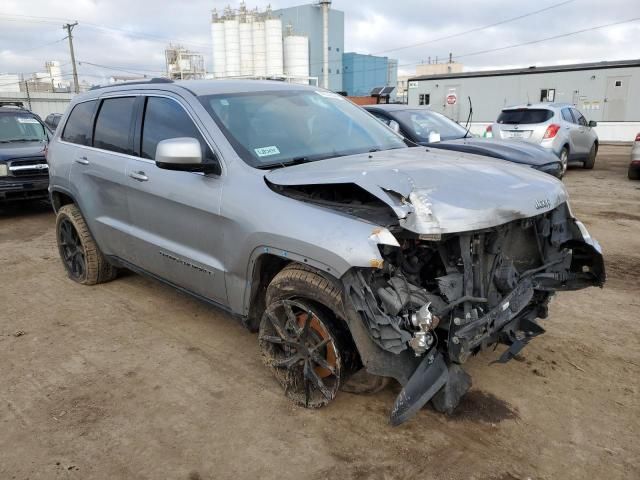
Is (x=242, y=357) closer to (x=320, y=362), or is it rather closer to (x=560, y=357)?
(x=320, y=362)

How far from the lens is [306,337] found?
9.85 feet

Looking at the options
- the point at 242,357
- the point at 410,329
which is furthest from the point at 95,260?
the point at 410,329

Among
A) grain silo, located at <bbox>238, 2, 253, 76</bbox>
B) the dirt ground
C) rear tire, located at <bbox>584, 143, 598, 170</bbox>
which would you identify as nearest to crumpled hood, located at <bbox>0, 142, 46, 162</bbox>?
the dirt ground

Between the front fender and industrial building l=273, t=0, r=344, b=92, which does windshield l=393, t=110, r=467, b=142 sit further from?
industrial building l=273, t=0, r=344, b=92

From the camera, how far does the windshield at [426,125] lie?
7.95m

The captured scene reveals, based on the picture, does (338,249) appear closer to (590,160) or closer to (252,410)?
(252,410)

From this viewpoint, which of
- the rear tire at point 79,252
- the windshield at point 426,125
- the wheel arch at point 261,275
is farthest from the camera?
the windshield at point 426,125

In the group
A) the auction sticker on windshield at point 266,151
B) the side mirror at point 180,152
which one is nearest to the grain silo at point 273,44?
the auction sticker on windshield at point 266,151

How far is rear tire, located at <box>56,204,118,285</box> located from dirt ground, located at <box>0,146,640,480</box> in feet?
1.77

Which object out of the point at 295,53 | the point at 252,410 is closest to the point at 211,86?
the point at 252,410

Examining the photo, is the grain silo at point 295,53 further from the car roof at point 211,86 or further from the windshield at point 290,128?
the windshield at point 290,128

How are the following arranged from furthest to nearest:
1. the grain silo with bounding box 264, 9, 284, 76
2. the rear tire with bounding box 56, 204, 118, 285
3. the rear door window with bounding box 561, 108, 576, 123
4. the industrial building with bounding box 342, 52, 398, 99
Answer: the industrial building with bounding box 342, 52, 398, 99, the grain silo with bounding box 264, 9, 284, 76, the rear door window with bounding box 561, 108, 576, 123, the rear tire with bounding box 56, 204, 118, 285

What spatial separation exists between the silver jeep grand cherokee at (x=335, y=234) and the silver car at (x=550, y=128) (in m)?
9.25

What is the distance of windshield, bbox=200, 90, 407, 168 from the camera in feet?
11.2
